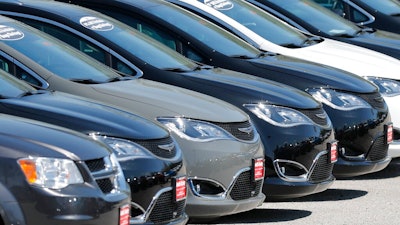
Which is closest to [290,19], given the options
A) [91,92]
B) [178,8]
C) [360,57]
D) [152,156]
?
[360,57]

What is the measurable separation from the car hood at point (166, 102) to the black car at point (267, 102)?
0.59 meters

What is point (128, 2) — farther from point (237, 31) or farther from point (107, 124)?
point (107, 124)

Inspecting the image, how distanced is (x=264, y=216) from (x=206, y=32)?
225 cm

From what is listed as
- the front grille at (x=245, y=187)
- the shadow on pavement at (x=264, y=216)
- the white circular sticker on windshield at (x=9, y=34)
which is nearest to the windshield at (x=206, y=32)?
the shadow on pavement at (x=264, y=216)

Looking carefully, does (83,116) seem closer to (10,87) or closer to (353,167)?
(10,87)

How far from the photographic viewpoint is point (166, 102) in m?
8.80

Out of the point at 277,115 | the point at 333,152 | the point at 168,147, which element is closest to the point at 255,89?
the point at 277,115

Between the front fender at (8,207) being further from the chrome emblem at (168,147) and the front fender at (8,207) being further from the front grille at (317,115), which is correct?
the front grille at (317,115)

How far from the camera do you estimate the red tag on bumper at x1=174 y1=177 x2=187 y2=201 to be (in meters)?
7.74

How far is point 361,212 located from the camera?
1005 cm

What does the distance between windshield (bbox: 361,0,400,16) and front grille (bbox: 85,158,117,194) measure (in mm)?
10386

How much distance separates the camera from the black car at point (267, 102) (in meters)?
9.76

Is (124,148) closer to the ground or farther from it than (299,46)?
farther from it

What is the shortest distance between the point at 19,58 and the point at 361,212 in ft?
10.5
